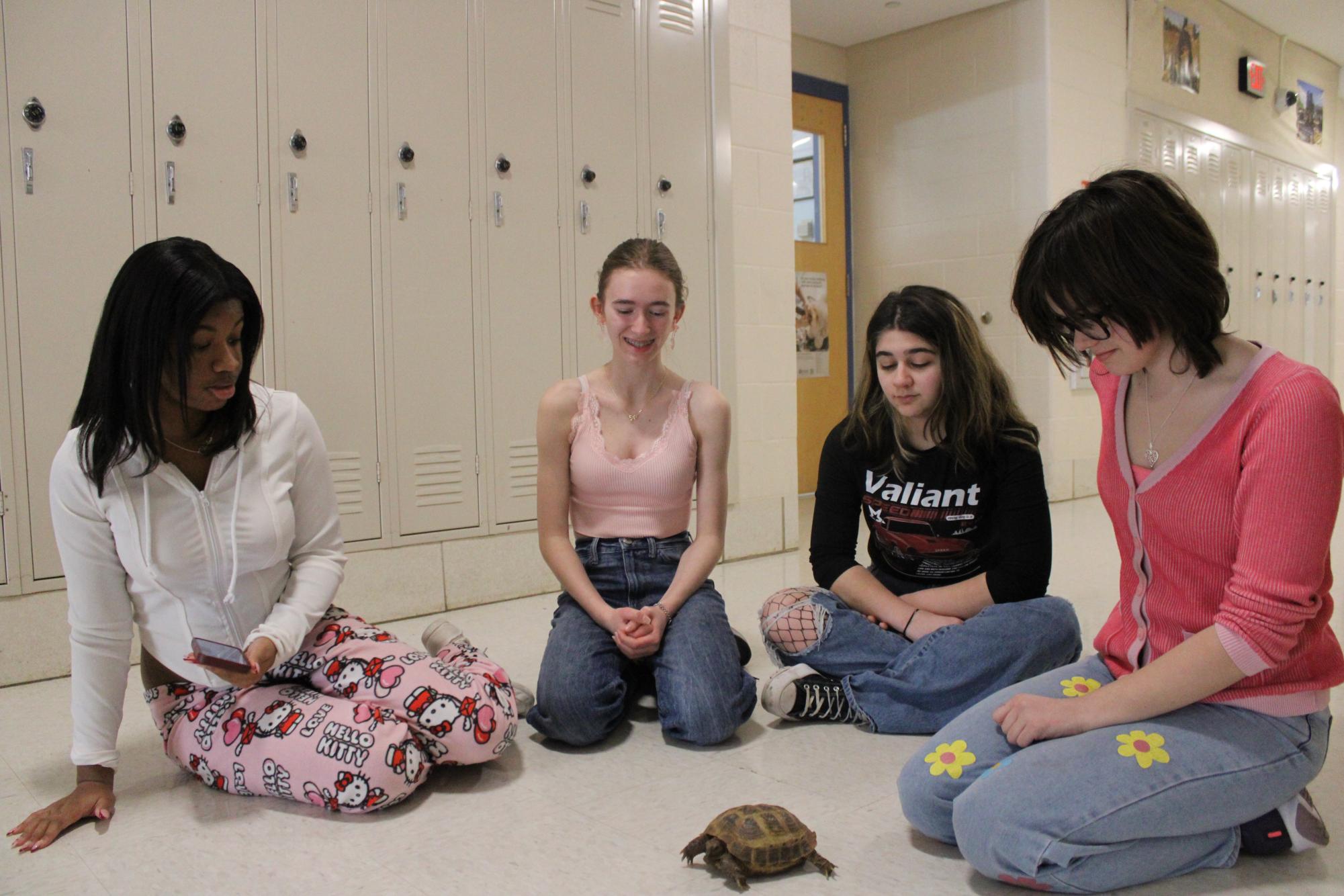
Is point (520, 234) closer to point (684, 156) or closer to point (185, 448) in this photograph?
point (684, 156)

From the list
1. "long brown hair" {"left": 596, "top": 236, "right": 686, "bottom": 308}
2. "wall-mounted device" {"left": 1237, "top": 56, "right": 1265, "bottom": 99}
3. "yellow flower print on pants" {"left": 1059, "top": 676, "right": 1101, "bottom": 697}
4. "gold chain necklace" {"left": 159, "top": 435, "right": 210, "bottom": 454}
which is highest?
"wall-mounted device" {"left": 1237, "top": 56, "right": 1265, "bottom": 99}

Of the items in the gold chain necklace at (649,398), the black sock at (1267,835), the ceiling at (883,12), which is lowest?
the black sock at (1267,835)

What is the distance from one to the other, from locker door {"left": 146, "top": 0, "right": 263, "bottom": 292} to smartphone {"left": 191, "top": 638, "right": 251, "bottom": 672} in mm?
1478

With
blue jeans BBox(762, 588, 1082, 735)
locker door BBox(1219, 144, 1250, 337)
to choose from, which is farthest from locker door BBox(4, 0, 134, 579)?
locker door BBox(1219, 144, 1250, 337)

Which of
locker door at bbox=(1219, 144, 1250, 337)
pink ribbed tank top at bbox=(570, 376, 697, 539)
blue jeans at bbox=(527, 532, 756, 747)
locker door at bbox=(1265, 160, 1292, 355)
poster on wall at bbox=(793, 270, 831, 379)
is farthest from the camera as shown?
locker door at bbox=(1265, 160, 1292, 355)

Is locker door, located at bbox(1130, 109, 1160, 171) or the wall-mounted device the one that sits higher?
the wall-mounted device

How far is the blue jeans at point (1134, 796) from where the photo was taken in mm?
1221

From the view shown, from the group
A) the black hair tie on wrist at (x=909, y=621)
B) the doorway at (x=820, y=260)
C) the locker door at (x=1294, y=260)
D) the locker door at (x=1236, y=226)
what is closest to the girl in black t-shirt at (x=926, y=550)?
the black hair tie on wrist at (x=909, y=621)

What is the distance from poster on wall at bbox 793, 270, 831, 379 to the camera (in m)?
5.77

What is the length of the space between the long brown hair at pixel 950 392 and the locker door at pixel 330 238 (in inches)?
62.9

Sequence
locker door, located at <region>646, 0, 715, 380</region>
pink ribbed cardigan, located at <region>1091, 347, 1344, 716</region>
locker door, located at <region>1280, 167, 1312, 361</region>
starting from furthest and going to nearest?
1. locker door, located at <region>1280, 167, 1312, 361</region>
2. locker door, located at <region>646, 0, 715, 380</region>
3. pink ribbed cardigan, located at <region>1091, 347, 1344, 716</region>

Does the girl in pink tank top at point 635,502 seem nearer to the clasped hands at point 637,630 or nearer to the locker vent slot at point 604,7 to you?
the clasped hands at point 637,630

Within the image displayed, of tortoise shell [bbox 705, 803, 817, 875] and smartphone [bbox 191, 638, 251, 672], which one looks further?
smartphone [bbox 191, 638, 251, 672]

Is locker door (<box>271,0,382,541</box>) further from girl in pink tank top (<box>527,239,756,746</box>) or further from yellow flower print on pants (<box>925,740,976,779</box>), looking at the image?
yellow flower print on pants (<box>925,740,976,779</box>)
